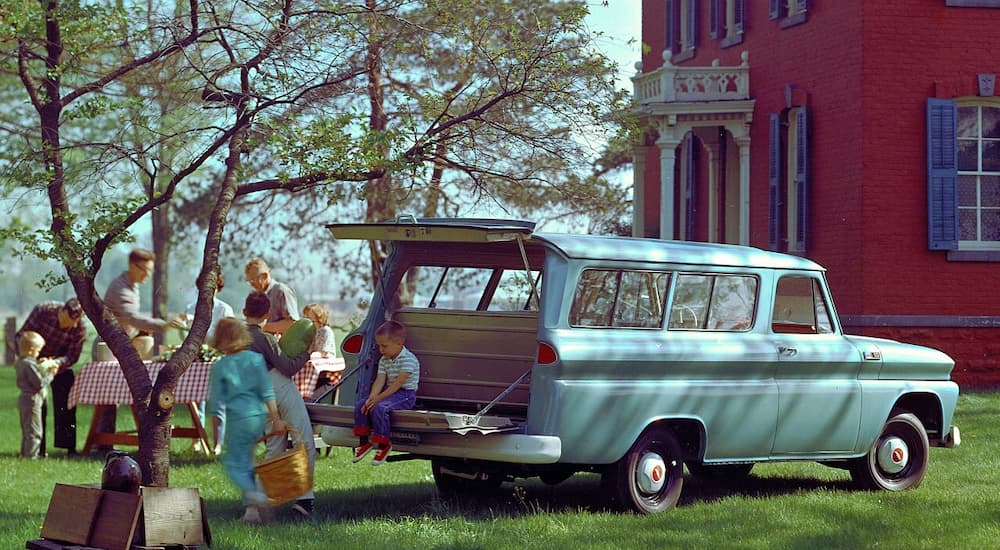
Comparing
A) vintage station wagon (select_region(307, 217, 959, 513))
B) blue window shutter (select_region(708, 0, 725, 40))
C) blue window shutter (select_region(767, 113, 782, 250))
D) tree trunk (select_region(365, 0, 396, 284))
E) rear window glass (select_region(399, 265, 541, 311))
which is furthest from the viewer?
blue window shutter (select_region(708, 0, 725, 40))

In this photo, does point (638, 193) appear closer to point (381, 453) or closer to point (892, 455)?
point (892, 455)

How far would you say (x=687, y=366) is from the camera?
10.0 m

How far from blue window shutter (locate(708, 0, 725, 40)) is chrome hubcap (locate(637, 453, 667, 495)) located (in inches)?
632

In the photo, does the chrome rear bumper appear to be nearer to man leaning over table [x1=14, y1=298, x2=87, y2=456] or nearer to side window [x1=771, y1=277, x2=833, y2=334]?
side window [x1=771, y1=277, x2=833, y2=334]

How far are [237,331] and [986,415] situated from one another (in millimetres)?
10230

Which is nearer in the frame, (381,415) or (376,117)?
(381,415)

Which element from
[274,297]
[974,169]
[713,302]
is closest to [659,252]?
[713,302]

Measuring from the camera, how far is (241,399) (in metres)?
9.46

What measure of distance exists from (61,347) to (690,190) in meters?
12.8

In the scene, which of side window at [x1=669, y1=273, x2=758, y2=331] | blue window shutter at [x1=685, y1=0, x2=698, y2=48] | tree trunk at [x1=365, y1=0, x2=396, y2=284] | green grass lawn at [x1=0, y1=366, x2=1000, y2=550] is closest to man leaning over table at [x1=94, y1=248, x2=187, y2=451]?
green grass lawn at [x1=0, y1=366, x2=1000, y2=550]

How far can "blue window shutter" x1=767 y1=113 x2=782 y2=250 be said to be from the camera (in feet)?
74.3

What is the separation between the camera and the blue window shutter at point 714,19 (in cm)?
2494

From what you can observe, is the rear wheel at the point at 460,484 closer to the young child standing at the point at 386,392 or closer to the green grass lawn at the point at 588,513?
the green grass lawn at the point at 588,513

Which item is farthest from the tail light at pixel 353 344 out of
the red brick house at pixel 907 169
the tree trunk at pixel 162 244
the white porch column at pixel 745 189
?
the tree trunk at pixel 162 244
